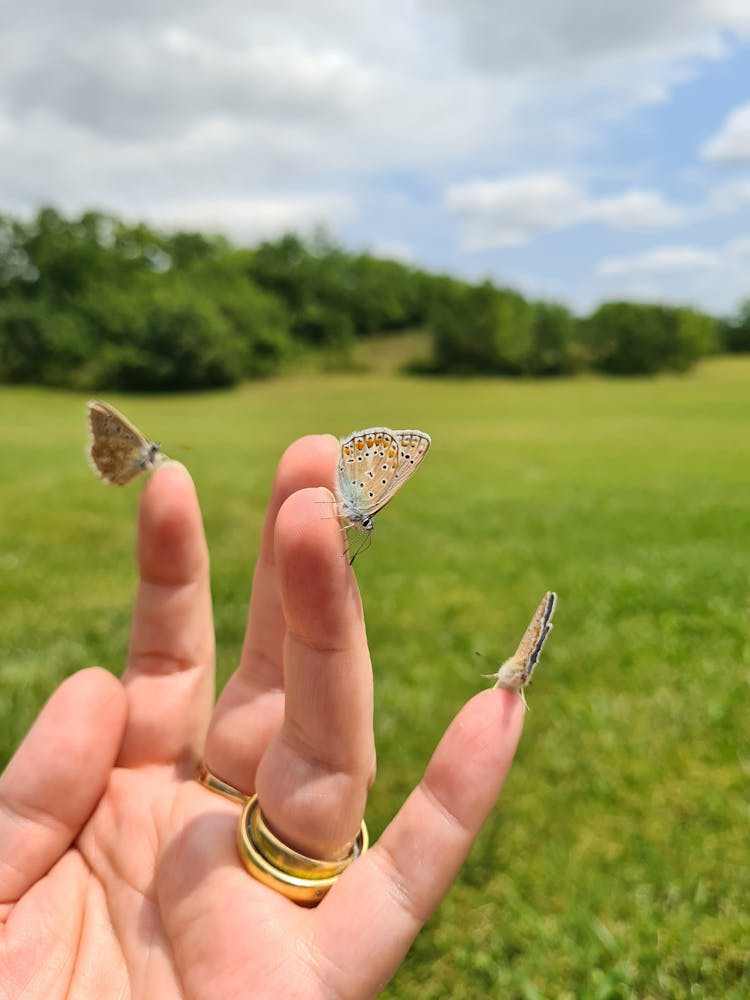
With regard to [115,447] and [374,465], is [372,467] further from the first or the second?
[115,447]

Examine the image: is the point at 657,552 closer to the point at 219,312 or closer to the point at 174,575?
the point at 174,575

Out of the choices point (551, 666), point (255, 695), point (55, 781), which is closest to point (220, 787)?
point (255, 695)

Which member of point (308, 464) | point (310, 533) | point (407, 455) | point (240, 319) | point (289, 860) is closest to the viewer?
point (310, 533)

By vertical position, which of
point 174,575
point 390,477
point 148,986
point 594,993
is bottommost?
point 594,993

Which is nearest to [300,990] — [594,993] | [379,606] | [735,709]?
[594,993]

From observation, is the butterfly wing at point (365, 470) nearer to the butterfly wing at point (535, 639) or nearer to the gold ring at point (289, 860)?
the butterfly wing at point (535, 639)

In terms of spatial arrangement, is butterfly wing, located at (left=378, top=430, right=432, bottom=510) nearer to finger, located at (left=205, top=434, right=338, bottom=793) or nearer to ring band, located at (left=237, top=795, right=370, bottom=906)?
finger, located at (left=205, top=434, right=338, bottom=793)

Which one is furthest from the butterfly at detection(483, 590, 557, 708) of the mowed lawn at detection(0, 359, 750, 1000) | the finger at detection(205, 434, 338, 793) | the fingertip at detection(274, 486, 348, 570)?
the finger at detection(205, 434, 338, 793)
